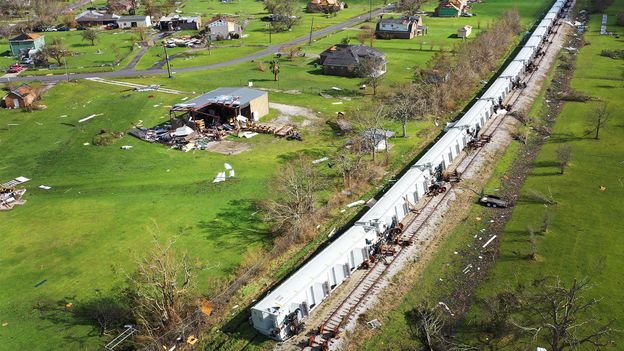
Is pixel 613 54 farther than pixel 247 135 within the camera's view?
Yes

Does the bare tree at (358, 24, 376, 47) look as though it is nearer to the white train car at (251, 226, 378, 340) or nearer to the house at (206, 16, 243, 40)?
the house at (206, 16, 243, 40)

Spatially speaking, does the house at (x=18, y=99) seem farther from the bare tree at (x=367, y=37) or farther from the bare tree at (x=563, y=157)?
the bare tree at (x=563, y=157)

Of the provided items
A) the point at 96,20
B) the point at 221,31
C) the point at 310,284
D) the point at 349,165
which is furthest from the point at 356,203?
the point at 96,20

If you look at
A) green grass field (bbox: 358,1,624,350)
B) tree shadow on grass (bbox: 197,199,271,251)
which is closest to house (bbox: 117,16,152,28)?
tree shadow on grass (bbox: 197,199,271,251)

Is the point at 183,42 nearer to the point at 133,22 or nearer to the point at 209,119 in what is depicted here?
the point at 133,22

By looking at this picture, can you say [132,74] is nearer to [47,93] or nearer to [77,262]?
[47,93]

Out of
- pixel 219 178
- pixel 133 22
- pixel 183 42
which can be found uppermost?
pixel 133 22
